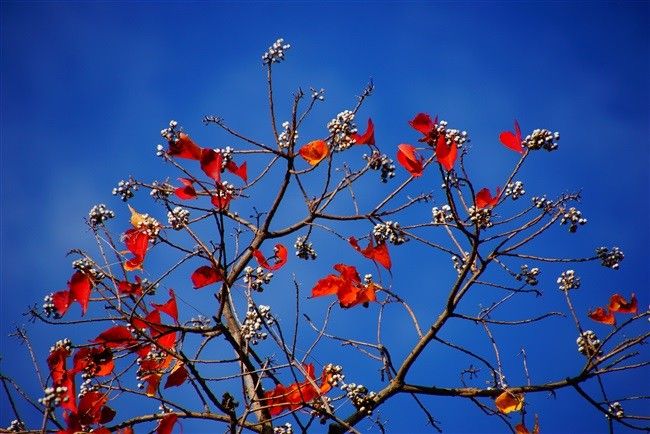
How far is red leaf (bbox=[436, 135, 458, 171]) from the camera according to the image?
4.78 meters

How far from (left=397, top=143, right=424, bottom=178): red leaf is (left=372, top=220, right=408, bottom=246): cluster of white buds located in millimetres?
522

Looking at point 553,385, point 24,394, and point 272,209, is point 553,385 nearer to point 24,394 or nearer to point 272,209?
point 272,209

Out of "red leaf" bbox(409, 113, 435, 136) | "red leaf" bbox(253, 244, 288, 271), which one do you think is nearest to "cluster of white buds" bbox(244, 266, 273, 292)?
"red leaf" bbox(253, 244, 288, 271)

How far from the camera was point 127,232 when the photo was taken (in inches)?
223

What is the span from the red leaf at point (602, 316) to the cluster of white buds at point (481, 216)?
1.98m

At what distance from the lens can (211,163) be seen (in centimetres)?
550

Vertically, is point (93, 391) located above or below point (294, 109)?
below

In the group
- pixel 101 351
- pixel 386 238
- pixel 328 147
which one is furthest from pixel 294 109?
pixel 101 351

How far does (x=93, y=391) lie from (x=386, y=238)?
9.75ft

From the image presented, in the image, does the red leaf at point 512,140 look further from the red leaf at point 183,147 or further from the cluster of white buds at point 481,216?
the red leaf at point 183,147

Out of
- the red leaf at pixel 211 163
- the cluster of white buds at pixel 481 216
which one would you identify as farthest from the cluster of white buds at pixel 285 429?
the cluster of white buds at pixel 481 216

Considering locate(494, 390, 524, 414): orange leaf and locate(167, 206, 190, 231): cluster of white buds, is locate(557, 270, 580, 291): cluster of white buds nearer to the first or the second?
locate(494, 390, 524, 414): orange leaf

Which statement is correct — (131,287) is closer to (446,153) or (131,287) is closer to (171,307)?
(171,307)

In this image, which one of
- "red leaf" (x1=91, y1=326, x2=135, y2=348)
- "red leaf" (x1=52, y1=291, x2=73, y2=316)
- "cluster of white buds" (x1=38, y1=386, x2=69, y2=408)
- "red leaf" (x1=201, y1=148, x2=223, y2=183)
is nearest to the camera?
"cluster of white buds" (x1=38, y1=386, x2=69, y2=408)
